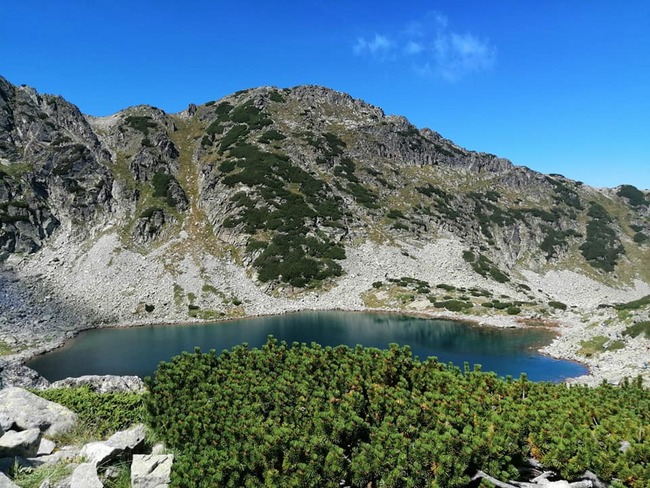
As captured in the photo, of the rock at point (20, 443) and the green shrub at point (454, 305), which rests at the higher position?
the rock at point (20, 443)

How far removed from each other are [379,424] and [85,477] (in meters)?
7.28

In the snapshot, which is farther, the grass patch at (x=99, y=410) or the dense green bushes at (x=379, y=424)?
the grass patch at (x=99, y=410)

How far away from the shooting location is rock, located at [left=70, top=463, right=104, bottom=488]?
351 inches

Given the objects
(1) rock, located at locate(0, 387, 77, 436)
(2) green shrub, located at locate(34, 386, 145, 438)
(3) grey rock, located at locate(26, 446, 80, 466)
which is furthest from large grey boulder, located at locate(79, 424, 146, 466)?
(2) green shrub, located at locate(34, 386, 145, 438)

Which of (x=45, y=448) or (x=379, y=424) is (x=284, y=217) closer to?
(x=45, y=448)

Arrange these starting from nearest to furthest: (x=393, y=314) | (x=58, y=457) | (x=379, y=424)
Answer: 1. (x=58, y=457)
2. (x=379, y=424)
3. (x=393, y=314)

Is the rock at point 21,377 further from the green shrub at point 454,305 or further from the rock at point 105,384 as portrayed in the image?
the green shrub at point 454,305

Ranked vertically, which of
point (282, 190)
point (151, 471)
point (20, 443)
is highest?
point (282, 190)

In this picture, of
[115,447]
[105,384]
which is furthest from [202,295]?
[115,447]

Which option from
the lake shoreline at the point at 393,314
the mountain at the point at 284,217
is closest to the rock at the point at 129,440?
the lake shoreline at the point at 393,314

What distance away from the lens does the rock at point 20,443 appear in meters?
9.95

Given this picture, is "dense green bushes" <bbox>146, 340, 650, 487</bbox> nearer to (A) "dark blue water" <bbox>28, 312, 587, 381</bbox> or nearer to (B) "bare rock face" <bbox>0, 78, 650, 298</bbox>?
(A) "dark blue water" <bbox>28, 312, 587, 381</bbox>

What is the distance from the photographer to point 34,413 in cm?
1240

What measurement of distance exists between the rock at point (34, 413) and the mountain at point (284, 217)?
62.7m
